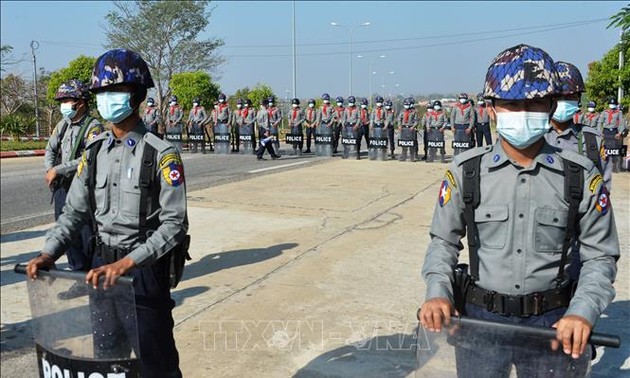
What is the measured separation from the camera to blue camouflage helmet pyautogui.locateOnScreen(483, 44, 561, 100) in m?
2.10

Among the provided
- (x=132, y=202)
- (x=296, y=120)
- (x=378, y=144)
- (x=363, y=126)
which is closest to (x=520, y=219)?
(x=132, y=202)

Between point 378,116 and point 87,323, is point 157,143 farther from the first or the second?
point 378,116

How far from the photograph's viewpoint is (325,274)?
577cm

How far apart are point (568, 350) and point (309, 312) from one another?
3.02 m

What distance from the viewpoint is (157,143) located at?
2.81 metres

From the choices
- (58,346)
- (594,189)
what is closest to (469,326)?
(594,189)

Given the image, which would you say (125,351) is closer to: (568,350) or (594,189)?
(568,350)

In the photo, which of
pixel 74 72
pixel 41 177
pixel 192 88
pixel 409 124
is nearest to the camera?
pixel 41 177

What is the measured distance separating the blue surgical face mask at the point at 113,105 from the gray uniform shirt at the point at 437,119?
1465 centimetres

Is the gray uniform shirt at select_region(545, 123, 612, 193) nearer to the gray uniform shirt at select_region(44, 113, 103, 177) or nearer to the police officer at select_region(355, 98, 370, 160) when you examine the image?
the gray uniform shirt at select_region(44, 113, 103, 177)

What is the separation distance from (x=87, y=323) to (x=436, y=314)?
1341 millimetres

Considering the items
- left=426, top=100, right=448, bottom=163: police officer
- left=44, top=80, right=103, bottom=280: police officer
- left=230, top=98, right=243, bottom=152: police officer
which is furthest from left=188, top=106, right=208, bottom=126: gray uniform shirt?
left=44, top=80, right=103, bottom=280: police officer

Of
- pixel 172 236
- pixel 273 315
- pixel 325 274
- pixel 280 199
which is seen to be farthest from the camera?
pixel 280 199

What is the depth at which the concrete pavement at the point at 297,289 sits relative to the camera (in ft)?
12.8
